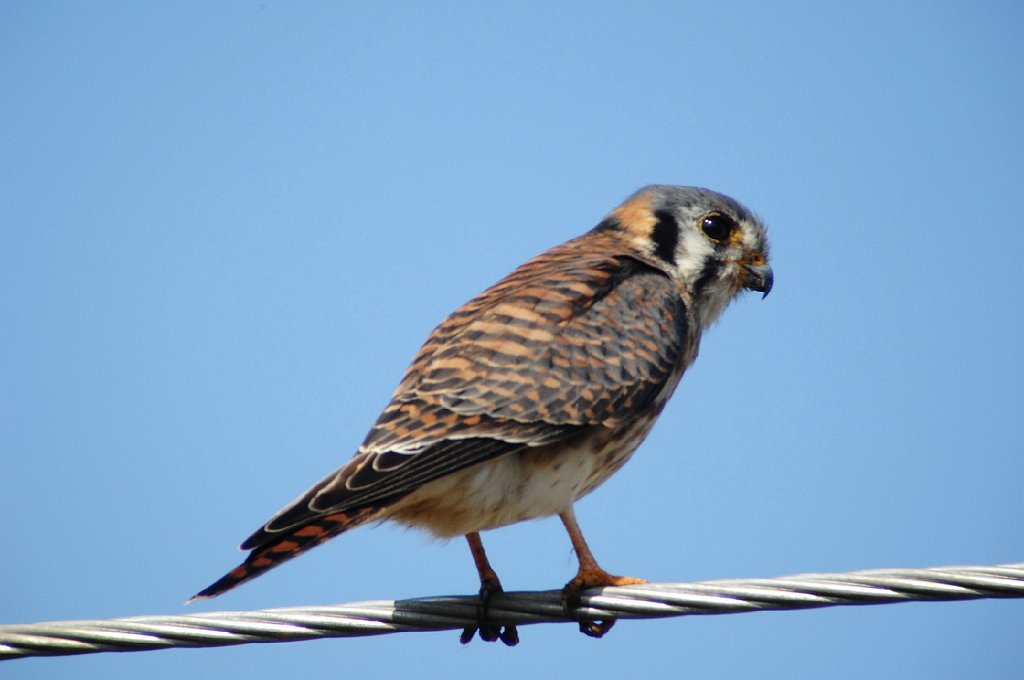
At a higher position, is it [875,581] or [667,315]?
[667,315]

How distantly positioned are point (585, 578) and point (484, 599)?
14.2 inches

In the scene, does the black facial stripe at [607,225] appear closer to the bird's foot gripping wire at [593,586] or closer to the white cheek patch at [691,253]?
the white cheek patch at [691,253]

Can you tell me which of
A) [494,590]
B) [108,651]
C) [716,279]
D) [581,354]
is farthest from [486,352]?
[108,651]

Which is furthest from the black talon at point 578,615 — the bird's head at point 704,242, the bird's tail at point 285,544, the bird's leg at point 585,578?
the bird's head at point 704,242

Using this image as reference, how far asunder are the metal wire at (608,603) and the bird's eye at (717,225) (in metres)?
2.50

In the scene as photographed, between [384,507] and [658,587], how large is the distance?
0.93 meters

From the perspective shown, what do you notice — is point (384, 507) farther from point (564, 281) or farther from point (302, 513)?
point (564, 281)

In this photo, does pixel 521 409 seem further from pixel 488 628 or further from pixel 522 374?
pixel 488 628

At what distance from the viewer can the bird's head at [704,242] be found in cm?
499

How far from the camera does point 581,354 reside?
13.6 ft

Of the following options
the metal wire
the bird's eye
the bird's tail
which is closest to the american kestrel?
the bird's tail

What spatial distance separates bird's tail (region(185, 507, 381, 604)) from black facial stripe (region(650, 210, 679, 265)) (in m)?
2.13

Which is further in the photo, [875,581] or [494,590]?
[494,590]

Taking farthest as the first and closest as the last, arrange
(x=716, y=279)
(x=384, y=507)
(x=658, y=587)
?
(x=716, y=279) → (x=384, y=507) → (x=658, y=587)
